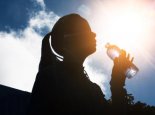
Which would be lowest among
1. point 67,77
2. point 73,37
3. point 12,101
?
point 67,77

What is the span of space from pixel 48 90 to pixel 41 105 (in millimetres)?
253

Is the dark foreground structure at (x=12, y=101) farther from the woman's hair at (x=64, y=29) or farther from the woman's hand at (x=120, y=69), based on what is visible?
the woman's hair at (x=64, y=29)

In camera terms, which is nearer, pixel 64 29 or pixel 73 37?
pixel 73 37

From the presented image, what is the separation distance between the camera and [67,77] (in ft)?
14.3

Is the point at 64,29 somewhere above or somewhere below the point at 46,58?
above

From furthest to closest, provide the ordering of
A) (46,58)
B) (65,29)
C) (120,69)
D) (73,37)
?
(120,69)
(65,29)
(73,37)
(46,58)

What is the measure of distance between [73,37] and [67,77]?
2.78 ft

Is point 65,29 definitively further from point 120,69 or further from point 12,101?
point 12,101

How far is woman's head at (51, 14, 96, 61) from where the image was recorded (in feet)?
16.0

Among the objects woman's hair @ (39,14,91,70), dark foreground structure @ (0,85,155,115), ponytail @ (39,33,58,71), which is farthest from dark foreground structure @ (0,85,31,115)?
ponytail @ (39,33,58,71)

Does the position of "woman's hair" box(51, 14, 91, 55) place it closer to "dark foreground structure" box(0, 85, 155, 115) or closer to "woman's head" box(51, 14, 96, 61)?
"woman's head" box(51, 14, 96, 61)

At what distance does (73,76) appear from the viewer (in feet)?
14.8

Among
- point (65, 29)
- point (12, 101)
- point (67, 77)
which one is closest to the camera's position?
point (67, 77)

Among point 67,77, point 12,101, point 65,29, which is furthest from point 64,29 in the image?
point 12,101
